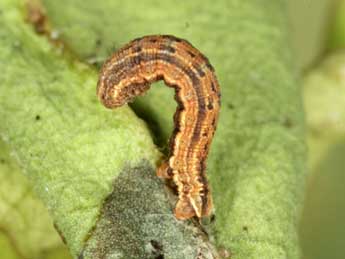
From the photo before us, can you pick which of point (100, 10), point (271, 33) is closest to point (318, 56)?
point (271, 33)

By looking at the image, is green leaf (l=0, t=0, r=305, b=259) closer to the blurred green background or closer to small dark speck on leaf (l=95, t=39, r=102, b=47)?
small dark speck on leaf (l=95, t=39, r=102, b=47)

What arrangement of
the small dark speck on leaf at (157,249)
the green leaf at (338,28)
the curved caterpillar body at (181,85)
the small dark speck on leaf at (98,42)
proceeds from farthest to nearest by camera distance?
1. the green leaf at (338,28)
2. the small dark speck on leaf at (98,42)
3. the curved caterpillar body at (181,85)
4. the small dark speck on leaf at (157,249)

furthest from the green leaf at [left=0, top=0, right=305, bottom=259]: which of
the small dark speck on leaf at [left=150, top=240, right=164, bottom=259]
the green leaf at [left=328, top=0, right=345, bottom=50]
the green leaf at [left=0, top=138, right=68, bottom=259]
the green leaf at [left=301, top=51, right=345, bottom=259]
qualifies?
the green leaf at [left=328, top=0, right=345, bottom=50]

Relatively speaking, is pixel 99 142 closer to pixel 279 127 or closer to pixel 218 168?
pixel 218 168

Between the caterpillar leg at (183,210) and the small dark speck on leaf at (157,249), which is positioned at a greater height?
the caterpillar leg at (183,210)

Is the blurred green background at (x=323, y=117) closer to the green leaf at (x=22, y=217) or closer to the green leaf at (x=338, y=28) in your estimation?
the green leaf at (x=338, y=28)

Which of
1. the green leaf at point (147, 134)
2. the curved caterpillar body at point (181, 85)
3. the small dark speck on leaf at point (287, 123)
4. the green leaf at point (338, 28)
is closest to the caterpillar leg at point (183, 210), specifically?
the green leaf at point (147, 134)
